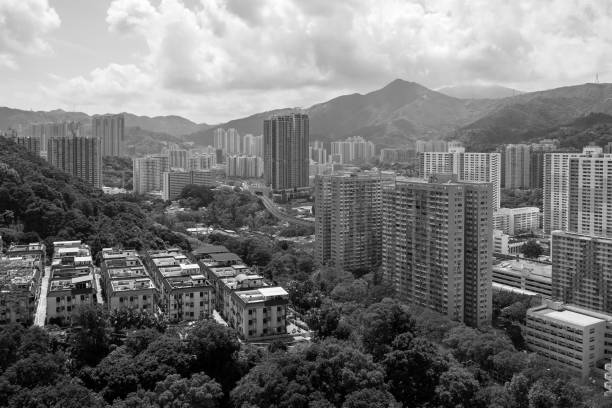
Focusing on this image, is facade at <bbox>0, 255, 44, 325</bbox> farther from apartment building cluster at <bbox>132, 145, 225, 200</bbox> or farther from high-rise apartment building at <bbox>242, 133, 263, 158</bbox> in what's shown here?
high-rise apartment building at <bbox>242, 133, 263, 158</bbox>

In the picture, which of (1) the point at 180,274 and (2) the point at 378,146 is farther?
(2) the point at 378,146

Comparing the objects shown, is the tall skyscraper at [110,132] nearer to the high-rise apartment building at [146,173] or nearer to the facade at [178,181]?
the high-rise apartment building at [146,173]

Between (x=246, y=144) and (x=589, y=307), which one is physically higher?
(x=246, y=144)

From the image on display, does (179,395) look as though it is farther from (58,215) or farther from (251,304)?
(58,215)

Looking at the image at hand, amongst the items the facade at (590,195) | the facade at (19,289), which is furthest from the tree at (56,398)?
the facade at (590,195)

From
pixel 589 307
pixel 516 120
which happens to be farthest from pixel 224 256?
pixel 516 120

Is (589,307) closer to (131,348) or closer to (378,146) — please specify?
(131,348)

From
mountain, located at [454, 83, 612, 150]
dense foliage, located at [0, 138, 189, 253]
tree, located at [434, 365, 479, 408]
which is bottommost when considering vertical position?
tree, located at [434, 365, 479, 408]

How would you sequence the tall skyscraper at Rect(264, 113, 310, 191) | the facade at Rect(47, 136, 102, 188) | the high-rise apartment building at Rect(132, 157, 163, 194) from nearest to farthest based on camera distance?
the facade at Rect(47, 136, 102, 188)
the tall skyscraper at Rect(264, 113, 310, 191)
the high-rise apartment building at Rect(132, 157, 163, 194)

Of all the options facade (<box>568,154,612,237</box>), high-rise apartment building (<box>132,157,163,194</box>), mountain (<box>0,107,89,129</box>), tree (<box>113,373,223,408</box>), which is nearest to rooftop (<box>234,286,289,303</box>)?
tree (<box>113,373,223,408</box>)
